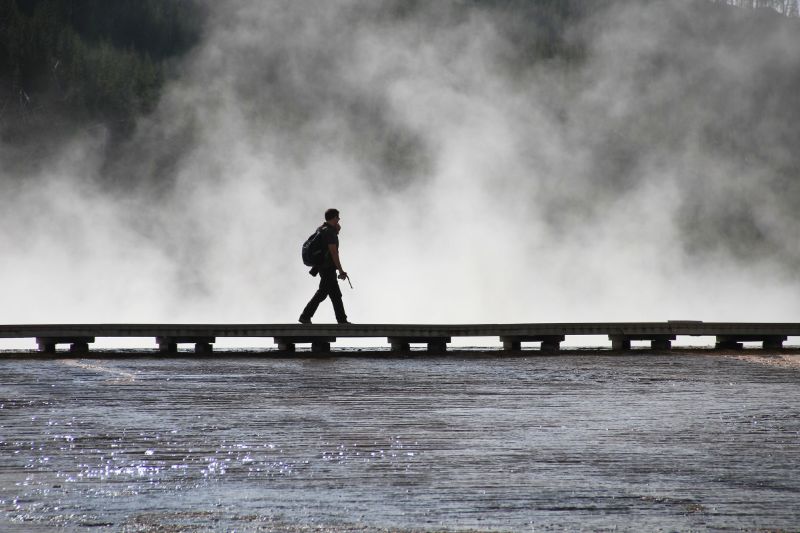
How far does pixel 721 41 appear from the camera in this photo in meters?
119

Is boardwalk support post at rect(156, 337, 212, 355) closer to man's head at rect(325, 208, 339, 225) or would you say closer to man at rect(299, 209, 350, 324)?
man at rect(299, 209, 350, 324)

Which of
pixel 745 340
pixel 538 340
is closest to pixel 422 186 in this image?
pixel 745 340

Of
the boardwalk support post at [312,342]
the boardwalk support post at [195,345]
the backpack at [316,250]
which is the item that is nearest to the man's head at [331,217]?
the backpack at [316,250]

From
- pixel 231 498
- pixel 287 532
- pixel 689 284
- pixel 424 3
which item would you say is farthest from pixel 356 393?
pixel 424 3

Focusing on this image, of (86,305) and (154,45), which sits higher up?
(154,45)

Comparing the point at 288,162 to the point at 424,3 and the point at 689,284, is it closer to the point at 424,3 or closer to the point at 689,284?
the point at 424,3

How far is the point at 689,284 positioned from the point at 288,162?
38.8 m

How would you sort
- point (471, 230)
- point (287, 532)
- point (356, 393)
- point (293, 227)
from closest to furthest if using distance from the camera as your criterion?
point (287, 532), point (356, 393), point (293, 227), point (471, 230)

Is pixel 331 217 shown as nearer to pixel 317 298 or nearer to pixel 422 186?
pixel 317 298

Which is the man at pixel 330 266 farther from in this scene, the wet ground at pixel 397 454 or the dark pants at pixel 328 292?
the wet ground at pixel 397 454

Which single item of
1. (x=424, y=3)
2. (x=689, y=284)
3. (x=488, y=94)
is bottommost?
(x=689, y=284)

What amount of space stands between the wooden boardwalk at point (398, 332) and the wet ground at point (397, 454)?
14.0 feet

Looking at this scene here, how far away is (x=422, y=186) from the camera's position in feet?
353

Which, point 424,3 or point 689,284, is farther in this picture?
point 424,3
